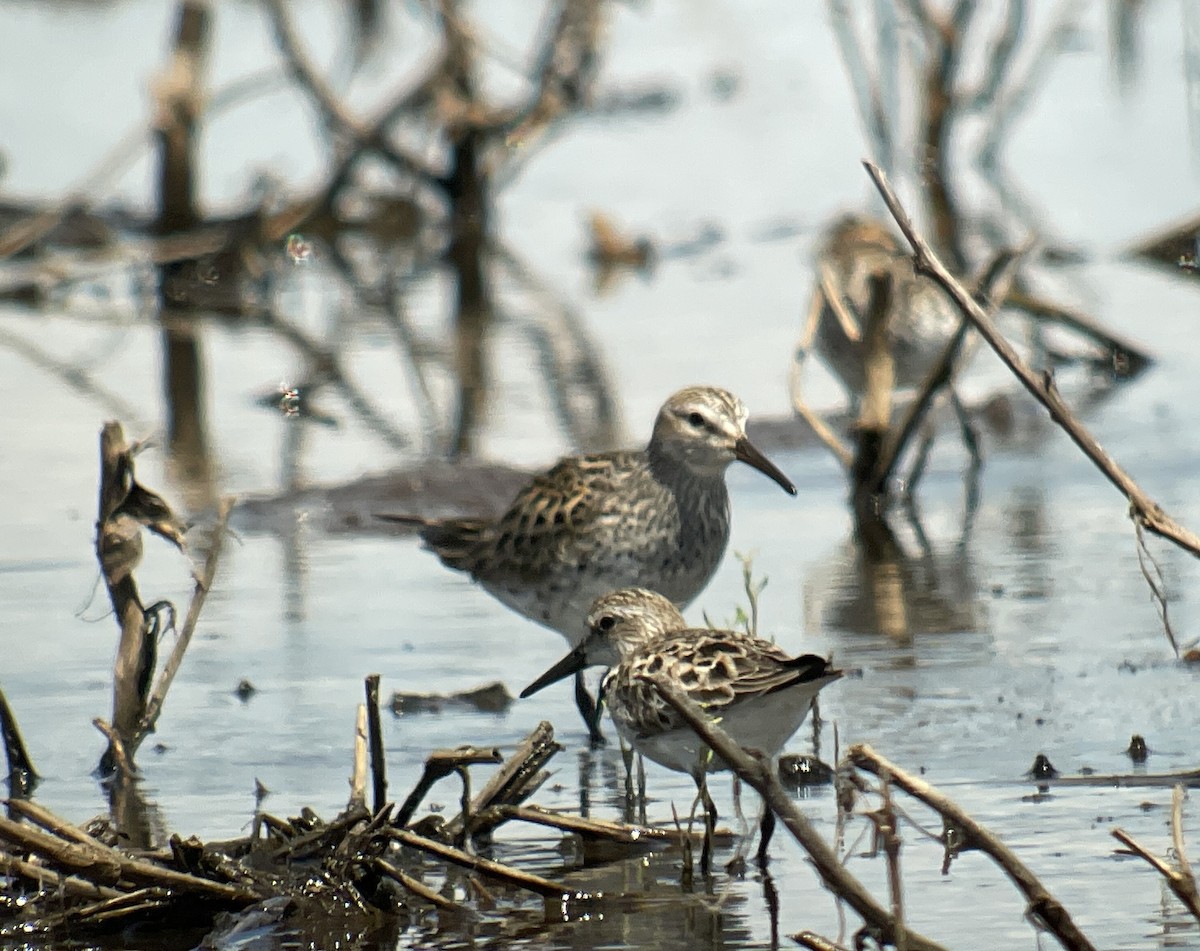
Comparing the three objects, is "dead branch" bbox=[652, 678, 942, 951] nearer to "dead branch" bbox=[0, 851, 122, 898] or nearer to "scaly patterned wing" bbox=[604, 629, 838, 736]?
"scaly patterned wing" bbox=[604, 629, 838, 736]

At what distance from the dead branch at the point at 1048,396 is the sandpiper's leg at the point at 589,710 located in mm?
1962

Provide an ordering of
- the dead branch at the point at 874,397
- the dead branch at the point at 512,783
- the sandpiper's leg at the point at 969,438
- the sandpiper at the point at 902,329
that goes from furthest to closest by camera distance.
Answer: the sandpiper at the point at 902,329, the sandpiper's leg at the point at 969,438, the dead branch at the point at 874,397, the dead branch at the point at 512,783

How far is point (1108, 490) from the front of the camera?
9.34m

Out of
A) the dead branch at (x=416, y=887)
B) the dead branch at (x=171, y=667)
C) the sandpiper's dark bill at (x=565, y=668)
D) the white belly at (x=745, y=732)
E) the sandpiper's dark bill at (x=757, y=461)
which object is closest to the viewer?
the dead branch at (x=416, y=887)

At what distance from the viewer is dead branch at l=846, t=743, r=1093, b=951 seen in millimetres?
3854

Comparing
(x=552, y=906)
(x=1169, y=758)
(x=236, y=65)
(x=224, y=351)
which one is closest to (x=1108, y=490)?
(x=1169, y=758)

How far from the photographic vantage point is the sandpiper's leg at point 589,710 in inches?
257

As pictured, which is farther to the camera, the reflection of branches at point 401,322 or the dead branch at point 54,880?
the reflection of branches at point 401,322

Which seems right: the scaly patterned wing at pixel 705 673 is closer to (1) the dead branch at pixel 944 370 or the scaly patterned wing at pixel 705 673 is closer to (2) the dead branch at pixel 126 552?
(2) the dead branch at pixel 126 552

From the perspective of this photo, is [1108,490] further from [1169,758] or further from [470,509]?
[1169,758]

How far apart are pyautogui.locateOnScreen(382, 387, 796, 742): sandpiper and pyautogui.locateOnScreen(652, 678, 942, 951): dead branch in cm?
265

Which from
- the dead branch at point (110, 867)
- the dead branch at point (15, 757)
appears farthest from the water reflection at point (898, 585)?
the dead branch at point (110, 867)

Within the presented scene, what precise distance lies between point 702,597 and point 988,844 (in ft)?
13.7

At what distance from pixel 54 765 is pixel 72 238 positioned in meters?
11.1
